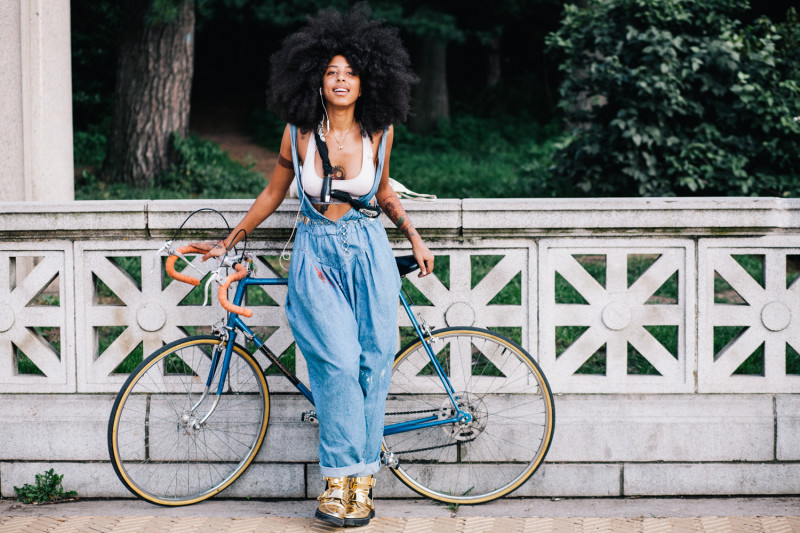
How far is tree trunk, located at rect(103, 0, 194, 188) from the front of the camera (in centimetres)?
1097

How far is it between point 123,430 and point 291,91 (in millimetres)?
1794

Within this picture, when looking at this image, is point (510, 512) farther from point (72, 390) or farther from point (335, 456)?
point (72, 390)

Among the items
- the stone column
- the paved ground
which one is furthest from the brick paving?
the stone column

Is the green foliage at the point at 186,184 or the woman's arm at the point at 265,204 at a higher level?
the green foliage at the point at 186,184

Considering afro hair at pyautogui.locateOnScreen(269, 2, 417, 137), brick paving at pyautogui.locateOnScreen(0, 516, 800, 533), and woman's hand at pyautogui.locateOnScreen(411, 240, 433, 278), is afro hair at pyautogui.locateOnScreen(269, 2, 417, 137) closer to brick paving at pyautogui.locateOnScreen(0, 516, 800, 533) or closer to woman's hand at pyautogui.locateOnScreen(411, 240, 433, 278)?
woman's hand at pyautogui.locateOnScreen(411, 240, 433, 278)

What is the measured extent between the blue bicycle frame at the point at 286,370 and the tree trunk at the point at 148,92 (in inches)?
299

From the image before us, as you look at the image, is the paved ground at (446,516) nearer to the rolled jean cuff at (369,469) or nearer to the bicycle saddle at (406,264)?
the rolled jean cuff at (369,469)

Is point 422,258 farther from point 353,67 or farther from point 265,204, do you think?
point 353,67

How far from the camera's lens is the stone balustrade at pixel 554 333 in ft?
13.6

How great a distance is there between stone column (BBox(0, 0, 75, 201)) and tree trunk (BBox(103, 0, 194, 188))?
494 cm

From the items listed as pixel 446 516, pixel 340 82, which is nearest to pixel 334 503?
pixel 446 516

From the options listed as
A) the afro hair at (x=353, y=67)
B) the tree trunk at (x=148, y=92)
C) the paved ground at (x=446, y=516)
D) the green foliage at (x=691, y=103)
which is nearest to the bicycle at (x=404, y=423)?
the paved ground at (x=446, y=516)

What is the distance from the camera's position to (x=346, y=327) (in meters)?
3.67

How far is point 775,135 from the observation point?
8234 mm
